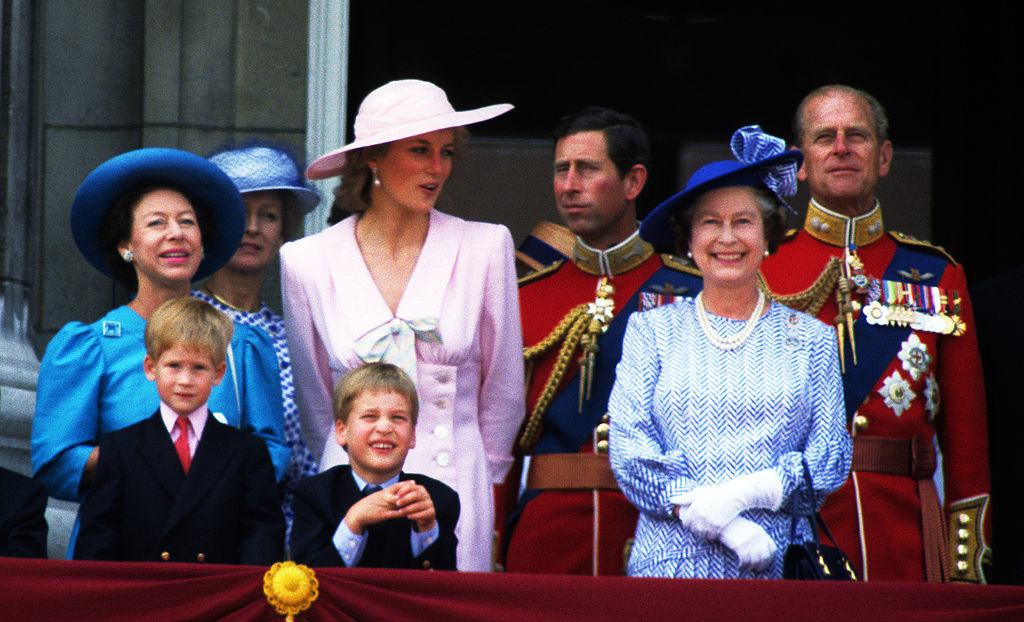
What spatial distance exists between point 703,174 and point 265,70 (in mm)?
2366

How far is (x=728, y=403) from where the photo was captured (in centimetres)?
358

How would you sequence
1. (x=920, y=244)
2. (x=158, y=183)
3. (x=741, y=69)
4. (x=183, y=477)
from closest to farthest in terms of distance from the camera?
1. (x=183, y=477)
2. (x=158, y=183)
3. (x=920, y=244)
4. (x=741, y=69)

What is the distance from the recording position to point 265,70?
568 cm

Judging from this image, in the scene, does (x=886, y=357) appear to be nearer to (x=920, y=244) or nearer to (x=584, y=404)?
(x=920, y=244)

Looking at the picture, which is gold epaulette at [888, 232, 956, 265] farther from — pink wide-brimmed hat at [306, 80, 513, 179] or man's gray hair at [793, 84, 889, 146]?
pink wide-brimmed hat at [306, 80, 513, 179]

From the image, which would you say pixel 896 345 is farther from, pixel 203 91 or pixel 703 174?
pixel 203 91

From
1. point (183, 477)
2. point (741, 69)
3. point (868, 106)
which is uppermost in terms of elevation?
point (741, 69)

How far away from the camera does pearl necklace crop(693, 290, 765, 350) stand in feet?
12.0

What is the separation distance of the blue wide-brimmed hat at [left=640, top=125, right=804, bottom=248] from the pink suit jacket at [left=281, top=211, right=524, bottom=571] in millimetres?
491

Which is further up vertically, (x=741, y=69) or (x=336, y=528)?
(x=741, y=69)

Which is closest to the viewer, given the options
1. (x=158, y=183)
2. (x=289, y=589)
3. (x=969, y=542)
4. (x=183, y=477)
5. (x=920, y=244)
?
(x=289, y=589)

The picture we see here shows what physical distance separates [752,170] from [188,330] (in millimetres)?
1349

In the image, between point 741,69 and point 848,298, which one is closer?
point 848,298

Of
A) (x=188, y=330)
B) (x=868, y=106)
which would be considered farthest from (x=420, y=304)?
(x=868, y=106)
